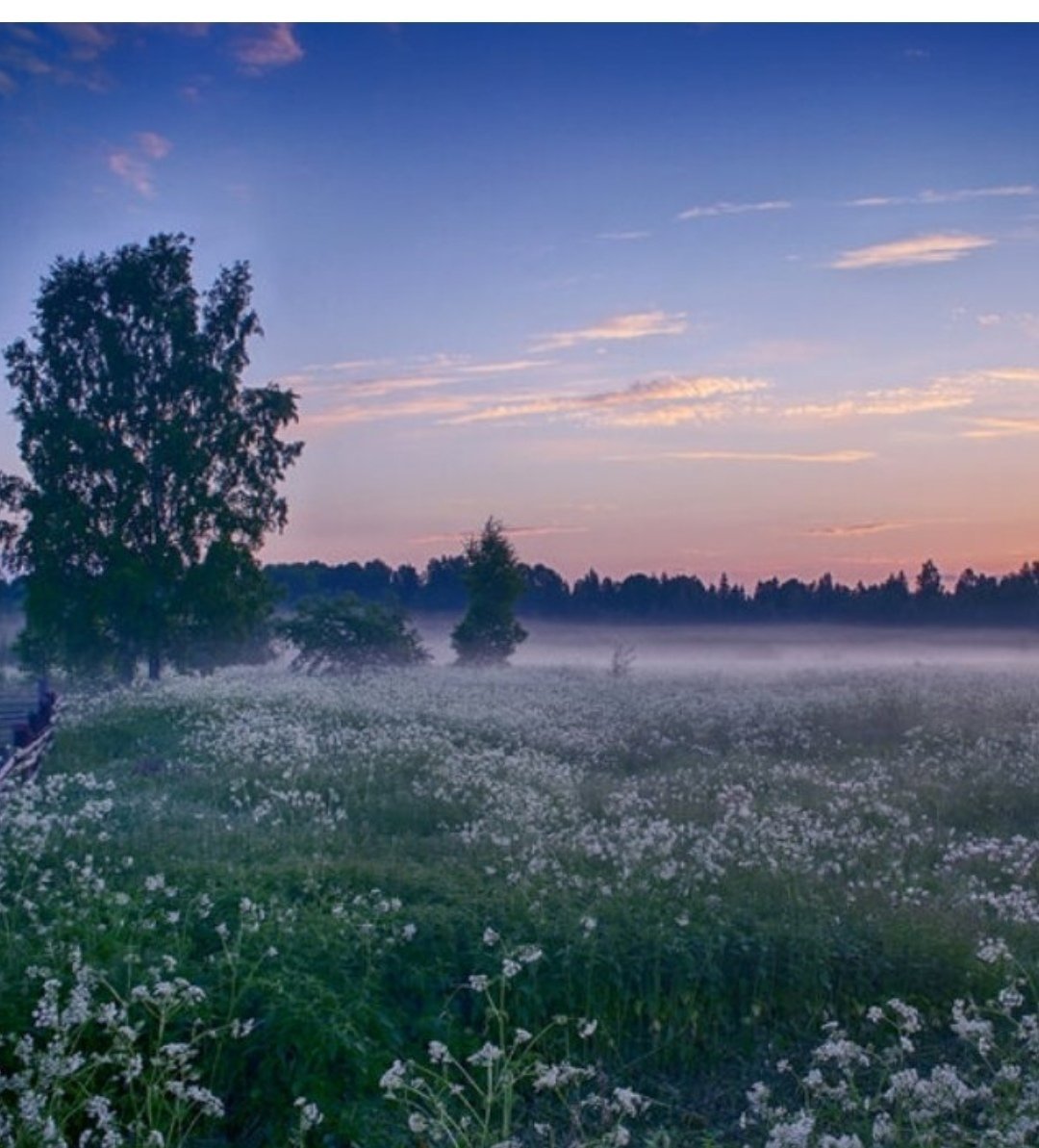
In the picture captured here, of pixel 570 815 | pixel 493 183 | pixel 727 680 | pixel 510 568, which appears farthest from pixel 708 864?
pixel 510 568

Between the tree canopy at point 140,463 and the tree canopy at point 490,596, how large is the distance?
13358mm

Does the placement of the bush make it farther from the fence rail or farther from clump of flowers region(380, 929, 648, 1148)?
clump of flowers region(380, 929, 648, 1148)

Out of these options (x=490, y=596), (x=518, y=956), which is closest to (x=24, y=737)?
(x=518, y=956)

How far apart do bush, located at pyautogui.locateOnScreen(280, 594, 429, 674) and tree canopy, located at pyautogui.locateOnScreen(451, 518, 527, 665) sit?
5.62 metres

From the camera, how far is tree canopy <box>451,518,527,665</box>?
49375mm

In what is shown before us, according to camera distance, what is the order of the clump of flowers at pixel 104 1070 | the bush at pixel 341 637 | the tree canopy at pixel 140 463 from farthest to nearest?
1. the bush at pixel 341 637
2. the tree canopy at pixel 140 463
3. the clump of flowers at pixel 104 1070

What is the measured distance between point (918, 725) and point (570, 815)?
30.8 feet

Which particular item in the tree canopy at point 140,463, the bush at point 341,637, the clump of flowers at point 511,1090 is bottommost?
the clump of flowers at point 511,1090

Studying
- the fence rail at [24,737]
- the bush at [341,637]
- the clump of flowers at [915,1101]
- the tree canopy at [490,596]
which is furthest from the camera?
the tree canopy at [490,596]

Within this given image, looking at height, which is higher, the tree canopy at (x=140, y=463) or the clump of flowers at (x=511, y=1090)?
the tree canopy at (x=140, y=463)

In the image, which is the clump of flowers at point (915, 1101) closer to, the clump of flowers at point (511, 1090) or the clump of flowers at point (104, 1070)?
the clump of flowers at point (511, 1090)

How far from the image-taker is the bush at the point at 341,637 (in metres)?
42.9

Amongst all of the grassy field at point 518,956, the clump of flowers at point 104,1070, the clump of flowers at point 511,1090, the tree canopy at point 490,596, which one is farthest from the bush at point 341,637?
the clump of flowers at point 104,1070

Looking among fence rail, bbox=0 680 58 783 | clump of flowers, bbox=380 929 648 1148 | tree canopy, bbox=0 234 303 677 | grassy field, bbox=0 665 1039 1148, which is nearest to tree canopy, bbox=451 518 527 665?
tree canopy, bbox=0 234 303 677
